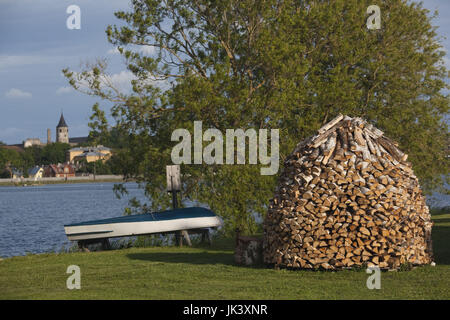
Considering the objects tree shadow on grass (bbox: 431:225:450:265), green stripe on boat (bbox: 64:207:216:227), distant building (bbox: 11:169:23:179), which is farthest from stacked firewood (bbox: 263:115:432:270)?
distant building (bbox: 11:169:23:179)

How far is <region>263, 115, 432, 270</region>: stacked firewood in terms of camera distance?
11.5 meters

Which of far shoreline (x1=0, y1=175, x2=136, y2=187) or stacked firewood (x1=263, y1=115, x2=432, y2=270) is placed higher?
A: stacked firewood (x1=263, y1=115, x2=432, y2=270)

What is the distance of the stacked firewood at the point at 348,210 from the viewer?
11531mm

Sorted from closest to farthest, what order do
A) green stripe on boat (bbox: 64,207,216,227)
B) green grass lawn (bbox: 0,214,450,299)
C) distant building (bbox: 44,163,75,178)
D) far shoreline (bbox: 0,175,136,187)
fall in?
green grass lawn (bbox: 0,214,450,299), green stripe on boat (bbox: 64,207,216,227), far shoreline (bbox: 0,175,136,187), distant building (bbox: 44,163,75,178)

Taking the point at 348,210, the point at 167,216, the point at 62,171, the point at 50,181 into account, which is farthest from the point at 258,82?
the point at 62,171

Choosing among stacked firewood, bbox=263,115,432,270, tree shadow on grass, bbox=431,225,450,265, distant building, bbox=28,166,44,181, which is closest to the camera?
stacked firewood, bbox=263,115,432,270

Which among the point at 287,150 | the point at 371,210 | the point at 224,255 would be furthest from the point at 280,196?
the point at 287,150

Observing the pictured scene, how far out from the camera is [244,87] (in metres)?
20.6

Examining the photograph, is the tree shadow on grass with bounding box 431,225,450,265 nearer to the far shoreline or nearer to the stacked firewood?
the stacked firewood

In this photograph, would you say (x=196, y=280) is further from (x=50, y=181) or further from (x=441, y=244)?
(x=50, y=181)

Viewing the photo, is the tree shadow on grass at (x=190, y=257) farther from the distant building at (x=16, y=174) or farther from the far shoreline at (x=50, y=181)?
the distant building at (x=16, y=174)

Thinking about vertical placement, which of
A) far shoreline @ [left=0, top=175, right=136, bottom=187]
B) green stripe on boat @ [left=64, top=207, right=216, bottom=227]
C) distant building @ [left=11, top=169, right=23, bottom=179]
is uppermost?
distant building @ [left=11, top=169, right=23, bottom=179]

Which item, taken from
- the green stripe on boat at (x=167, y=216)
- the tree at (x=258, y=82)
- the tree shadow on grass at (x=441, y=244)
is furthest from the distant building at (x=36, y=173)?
the tree shadow on grass at (x=441, y=244)

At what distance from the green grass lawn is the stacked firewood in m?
0.35
